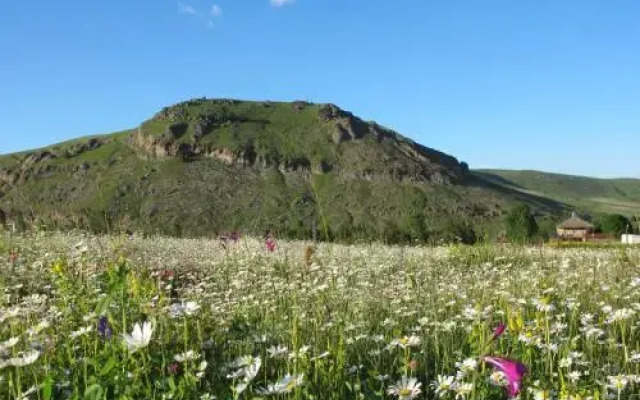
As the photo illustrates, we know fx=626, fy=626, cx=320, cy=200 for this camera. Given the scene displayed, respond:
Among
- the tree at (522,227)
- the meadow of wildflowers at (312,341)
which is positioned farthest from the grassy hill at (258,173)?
the meadow of wildflowers at (312,341)

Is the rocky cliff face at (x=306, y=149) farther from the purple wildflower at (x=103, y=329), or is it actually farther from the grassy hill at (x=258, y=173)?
the purple wildflower at (x=103, y=329)

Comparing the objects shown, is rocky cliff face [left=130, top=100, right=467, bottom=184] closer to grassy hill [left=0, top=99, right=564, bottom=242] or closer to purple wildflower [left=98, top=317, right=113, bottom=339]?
grassy hill [left=0, top=99, right=564, bottom=242]

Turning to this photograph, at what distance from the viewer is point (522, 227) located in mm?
23500

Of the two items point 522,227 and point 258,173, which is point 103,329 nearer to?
point 522,227

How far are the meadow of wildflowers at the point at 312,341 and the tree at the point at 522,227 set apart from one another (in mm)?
7695

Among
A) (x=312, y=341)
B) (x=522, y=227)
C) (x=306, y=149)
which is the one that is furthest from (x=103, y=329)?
(x=306, y=149)

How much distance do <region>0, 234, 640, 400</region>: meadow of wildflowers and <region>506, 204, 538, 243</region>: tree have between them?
7695 mm

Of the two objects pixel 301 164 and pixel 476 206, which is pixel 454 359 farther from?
pixel 301 164

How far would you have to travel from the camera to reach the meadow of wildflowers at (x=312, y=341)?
10.5 ft

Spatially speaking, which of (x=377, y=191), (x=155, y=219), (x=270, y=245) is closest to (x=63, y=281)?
(x=270, y=245)

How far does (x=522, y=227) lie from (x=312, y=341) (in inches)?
795

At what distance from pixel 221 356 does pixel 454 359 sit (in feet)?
5.77

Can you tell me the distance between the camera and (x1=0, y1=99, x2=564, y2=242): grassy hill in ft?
370

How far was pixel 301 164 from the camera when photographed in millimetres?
142125
